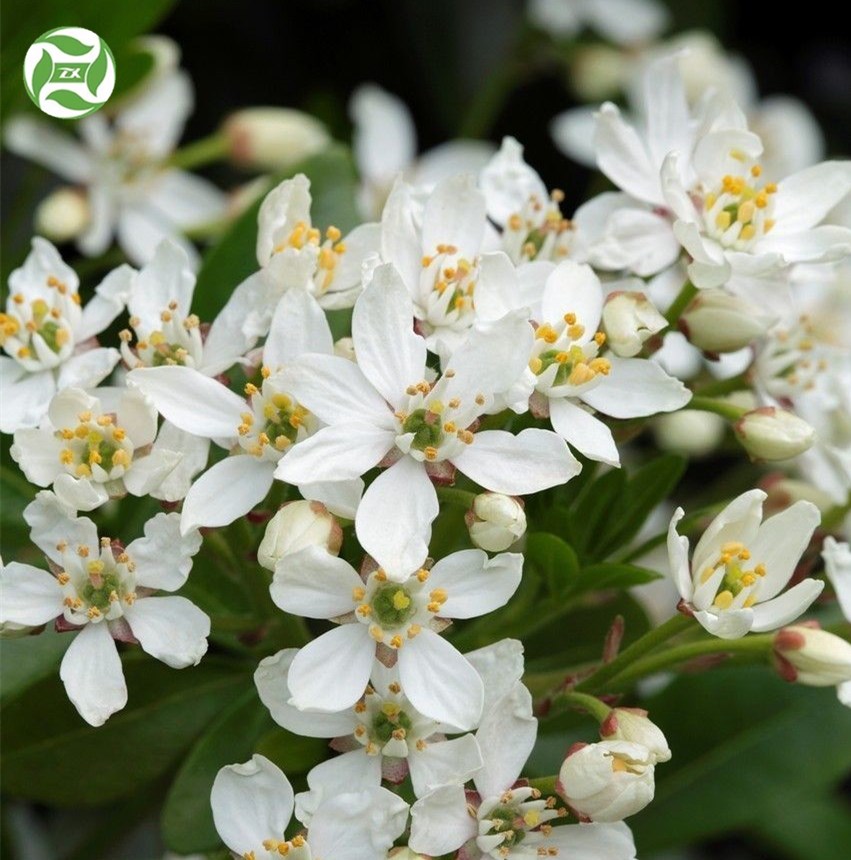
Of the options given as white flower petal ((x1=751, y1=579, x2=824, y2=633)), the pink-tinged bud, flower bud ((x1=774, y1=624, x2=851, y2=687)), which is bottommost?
flower bud ((x1=774, y1=624, x2=851, y2=687))

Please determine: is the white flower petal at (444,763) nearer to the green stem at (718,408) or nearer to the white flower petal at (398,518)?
the white flower petal at (398,518)

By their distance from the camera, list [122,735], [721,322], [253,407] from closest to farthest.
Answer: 1. [253,407]
2. [721,322]
3. [122,735]

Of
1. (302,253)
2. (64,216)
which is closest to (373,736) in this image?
(302,253)

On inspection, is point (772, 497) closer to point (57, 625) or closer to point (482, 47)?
point (57, 625)

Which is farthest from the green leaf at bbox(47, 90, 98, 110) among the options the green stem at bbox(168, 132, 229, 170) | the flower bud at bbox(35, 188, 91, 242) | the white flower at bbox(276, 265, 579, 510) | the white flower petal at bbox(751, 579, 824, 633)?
the white flower petal at bbox(751, 579, 824, 633)

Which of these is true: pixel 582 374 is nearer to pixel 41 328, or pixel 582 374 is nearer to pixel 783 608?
pixel 783 608

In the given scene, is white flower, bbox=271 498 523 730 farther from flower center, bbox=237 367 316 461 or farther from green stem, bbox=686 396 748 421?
green stem, bbox=686 396 748 421

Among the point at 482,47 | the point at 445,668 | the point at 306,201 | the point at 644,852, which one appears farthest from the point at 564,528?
the point at 482,47
